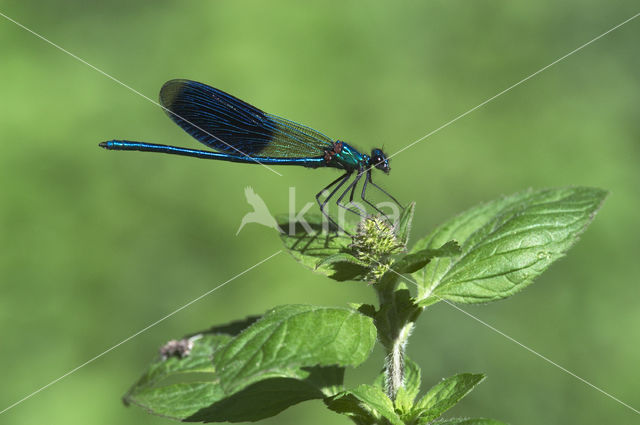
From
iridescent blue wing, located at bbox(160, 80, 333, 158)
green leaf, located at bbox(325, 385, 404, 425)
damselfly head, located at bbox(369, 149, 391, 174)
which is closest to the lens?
green leaf, located at bbox(325, 385, 404, 425)

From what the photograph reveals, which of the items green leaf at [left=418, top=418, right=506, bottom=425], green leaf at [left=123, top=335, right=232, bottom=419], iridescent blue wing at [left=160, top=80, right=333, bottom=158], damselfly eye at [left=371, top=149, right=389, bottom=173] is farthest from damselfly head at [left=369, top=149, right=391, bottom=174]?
green leaf at [left=418, top=418, right=506, bottom=425]

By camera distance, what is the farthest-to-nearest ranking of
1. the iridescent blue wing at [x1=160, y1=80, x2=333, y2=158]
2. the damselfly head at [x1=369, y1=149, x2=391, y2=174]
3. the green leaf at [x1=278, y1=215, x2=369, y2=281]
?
1. the iridescent blue wing at [x1=160, y1=80, x2=333, y2=158]
2. the damselfly head at [x1=369, y1=149, x2=391, y2=174]
3. the green leaf at [x1=278, y1=215, x2=369, y2=281]

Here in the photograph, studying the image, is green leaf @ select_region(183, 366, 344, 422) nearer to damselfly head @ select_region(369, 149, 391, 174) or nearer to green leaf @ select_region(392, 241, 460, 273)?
green leaf @ select_region(392, 241, 460, 273)

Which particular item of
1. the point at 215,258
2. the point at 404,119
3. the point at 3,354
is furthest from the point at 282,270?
the point at 3,354

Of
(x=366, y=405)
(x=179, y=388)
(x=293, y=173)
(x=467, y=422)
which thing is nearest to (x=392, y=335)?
(x=366, y=405)

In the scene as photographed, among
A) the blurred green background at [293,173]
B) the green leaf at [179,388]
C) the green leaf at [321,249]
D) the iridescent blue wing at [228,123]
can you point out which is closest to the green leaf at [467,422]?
the green leaf at [321,249]

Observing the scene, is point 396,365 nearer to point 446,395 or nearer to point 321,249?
point 446,395
